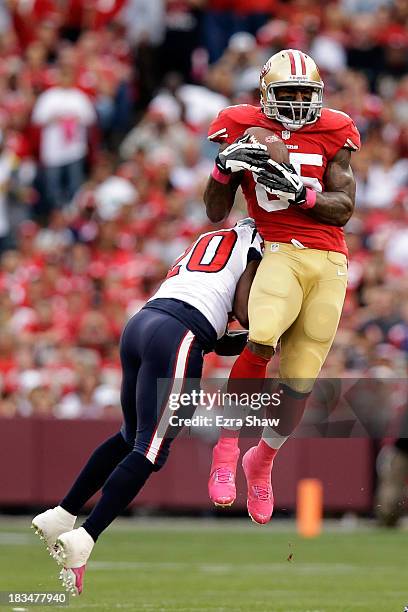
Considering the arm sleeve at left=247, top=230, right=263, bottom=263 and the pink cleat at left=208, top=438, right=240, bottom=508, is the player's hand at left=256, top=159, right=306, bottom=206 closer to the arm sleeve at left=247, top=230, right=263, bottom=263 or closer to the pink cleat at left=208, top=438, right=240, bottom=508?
the arm sleeve at left=247, top=230, right=263, bottom=263

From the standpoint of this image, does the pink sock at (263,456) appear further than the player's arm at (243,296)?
Yes

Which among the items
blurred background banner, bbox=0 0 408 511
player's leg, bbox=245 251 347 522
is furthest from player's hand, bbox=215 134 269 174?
blurred background banner, bbox=0 0 408 511

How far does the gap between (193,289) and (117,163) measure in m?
10.1

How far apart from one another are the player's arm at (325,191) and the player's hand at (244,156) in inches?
1.8

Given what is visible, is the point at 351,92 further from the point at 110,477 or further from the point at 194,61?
the point at 110,477

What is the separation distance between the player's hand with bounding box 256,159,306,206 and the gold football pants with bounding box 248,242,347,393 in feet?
1.10

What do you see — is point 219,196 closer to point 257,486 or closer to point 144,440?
point 144,440

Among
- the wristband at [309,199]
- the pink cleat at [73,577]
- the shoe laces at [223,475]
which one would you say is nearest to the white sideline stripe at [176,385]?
the shoe laces at [223,475]

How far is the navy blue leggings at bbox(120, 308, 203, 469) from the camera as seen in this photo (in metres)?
7.36

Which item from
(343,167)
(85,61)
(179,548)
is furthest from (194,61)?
(343,167)

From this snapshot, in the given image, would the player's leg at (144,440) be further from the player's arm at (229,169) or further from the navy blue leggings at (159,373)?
the player's arm at (229,169)

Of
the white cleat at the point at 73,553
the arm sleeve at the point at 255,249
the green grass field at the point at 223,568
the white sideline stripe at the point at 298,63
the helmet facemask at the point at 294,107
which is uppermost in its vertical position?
the white sideline stripe at the point at 298,63

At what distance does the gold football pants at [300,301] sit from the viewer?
24.8 feet

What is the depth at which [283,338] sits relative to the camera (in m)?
7.89
